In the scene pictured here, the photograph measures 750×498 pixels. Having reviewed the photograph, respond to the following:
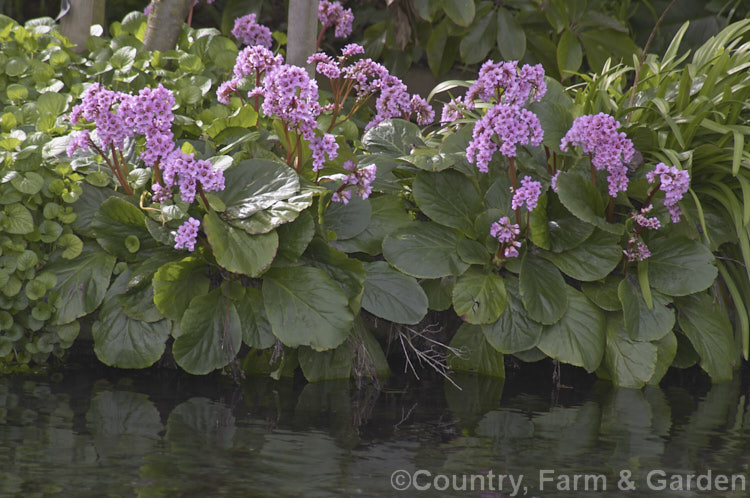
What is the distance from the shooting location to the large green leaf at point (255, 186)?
2227 millimetres

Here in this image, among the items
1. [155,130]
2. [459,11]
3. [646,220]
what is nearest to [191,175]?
[155,130]

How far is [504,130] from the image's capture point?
2.22 m

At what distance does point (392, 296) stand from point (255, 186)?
0.50m

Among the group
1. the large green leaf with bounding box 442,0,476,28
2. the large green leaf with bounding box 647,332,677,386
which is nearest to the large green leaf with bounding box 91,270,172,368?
the large green leaf with bounding box 647,332,677,386

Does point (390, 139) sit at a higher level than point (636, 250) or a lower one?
higher

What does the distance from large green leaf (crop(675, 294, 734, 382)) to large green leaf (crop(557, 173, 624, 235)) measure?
0.40 m

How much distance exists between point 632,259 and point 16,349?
6.03 ft

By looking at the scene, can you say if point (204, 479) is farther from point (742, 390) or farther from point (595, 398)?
point (742, 390)

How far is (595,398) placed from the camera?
92.8 inches

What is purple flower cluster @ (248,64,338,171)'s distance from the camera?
214 cm

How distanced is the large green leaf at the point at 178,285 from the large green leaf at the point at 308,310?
205mm

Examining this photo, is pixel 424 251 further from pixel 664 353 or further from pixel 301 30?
pixel 301 30

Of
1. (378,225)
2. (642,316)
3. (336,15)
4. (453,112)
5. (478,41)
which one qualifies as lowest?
(642,316)

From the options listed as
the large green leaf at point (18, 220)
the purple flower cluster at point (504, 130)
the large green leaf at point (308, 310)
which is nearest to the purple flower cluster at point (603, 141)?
the purple flower cluster at point (504, 130)
